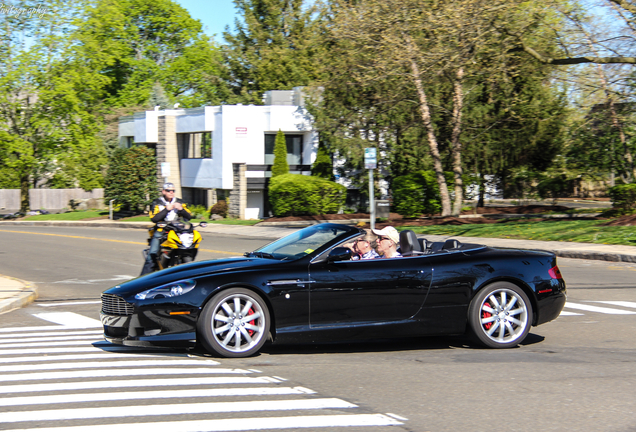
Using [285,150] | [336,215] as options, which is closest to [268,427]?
[336,215]

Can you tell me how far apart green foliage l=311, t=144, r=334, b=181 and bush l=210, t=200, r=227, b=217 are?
17.5 feet

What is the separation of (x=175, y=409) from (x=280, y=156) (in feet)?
113

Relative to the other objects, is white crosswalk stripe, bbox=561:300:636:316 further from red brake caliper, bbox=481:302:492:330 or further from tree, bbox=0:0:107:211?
tree, bbox=0:0:107:211

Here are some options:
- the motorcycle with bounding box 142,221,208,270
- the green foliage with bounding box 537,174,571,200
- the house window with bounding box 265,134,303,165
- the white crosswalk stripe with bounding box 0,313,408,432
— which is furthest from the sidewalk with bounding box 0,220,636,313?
the green foliage with bounding box 537,174,571,200

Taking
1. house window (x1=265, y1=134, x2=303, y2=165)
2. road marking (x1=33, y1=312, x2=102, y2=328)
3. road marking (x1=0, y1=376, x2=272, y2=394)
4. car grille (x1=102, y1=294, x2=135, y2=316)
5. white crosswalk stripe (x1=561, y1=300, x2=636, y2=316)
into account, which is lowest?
road marking (x1=33, y1=312, x2=102, y2=328)

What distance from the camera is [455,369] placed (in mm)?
6520

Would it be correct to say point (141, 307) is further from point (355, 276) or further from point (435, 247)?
point (435, 247)

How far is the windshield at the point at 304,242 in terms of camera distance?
24.0 ft

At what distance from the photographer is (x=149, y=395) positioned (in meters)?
5.39

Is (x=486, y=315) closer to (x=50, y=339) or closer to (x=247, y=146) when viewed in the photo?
(x=50, y=339)

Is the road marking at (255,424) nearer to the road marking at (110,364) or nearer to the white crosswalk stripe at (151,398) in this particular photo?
the white crosswalk stripe at (151,398)

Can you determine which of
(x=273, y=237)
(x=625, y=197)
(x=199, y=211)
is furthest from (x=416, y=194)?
→ (x=199, y=211)

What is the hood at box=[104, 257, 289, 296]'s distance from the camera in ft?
22.6

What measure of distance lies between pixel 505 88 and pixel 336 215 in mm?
10137
